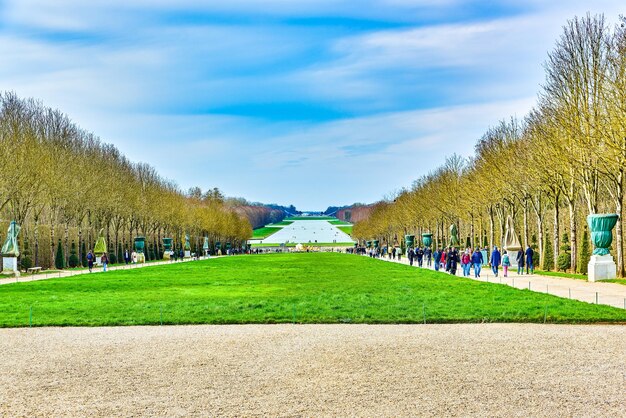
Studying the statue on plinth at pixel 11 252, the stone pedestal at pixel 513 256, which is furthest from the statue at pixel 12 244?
the stone pedestal at pixel 513 256

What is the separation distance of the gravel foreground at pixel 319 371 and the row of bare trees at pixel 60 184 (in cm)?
4082

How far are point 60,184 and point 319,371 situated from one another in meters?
56.6

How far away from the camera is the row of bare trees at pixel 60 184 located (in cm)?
5991

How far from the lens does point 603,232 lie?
3966 centimetres

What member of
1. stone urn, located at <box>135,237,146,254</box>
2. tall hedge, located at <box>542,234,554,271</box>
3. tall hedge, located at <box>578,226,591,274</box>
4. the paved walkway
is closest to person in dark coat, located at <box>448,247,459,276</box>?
the paved walkway

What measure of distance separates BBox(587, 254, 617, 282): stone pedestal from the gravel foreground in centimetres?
1942

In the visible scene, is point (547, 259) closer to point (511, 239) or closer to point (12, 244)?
point (511, 239)

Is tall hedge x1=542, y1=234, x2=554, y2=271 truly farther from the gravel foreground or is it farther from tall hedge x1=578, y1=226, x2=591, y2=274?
the gravel foreground

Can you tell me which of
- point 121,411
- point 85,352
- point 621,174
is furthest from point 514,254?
point 121,411

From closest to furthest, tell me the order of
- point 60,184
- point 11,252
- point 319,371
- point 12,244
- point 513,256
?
point 319,371, point 11,252, point 12,244, point 513,256, point 60,184

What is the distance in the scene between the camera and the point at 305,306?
28.1m

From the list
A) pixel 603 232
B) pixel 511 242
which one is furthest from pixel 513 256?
pixel 603 232

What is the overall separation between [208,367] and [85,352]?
4.19m

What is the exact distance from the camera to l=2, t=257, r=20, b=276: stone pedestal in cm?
5431
